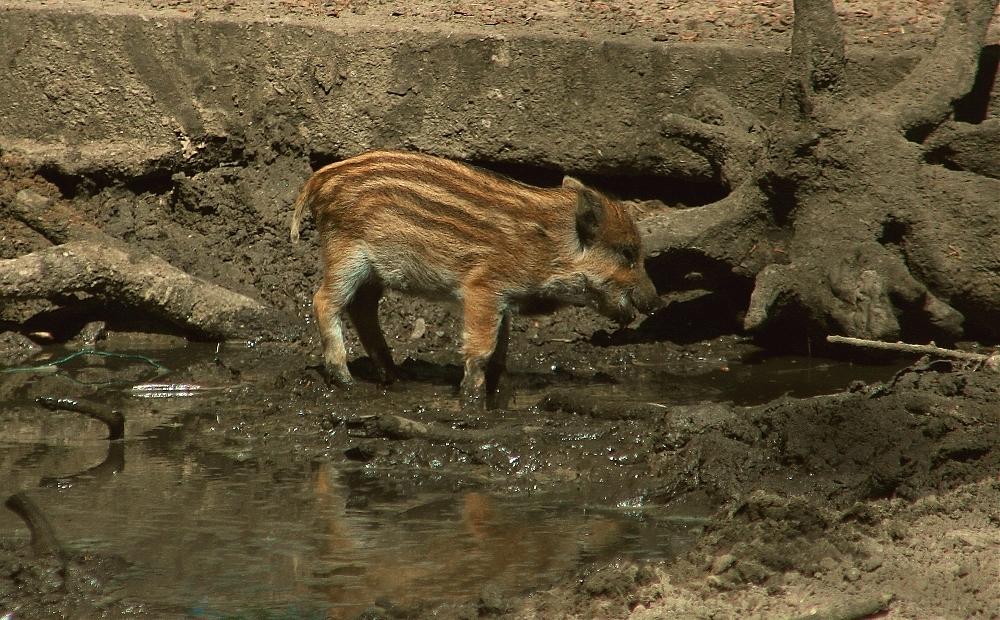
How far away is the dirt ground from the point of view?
410 cm

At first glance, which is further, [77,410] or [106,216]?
[106,216]

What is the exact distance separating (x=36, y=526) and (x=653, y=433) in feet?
7.47

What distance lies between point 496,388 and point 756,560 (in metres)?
2.74

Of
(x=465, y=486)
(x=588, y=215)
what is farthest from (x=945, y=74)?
(x=465, y=486)

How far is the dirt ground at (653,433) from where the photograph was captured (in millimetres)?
4098

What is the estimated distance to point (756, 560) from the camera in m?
4.22

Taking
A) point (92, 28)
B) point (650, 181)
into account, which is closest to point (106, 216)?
point (92, 28)

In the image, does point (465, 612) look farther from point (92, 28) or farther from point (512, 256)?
point (92, 28)

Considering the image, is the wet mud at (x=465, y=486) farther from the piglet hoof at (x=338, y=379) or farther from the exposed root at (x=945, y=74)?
the exposed root at (x=945, y=74)

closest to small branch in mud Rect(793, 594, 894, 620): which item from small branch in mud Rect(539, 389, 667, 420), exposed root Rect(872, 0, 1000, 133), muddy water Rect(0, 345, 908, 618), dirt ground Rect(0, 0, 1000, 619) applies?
dirt ground Rect(0, 0, 1000, 619)

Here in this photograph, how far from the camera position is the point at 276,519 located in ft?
16.3

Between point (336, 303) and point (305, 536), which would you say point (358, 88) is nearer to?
point (336, 303)

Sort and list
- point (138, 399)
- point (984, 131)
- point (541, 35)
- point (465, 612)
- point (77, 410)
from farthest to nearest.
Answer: point (541, 35)
point (984, 131)
point (138, 399)
point (77, 410)
point (465, 612)

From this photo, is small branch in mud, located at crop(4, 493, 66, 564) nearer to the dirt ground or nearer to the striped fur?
the dirt ground
